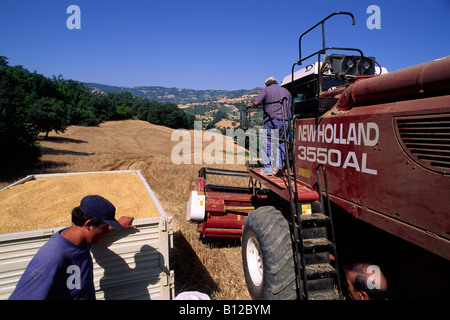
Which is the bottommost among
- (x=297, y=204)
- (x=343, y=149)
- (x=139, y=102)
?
(x=297, y=204)

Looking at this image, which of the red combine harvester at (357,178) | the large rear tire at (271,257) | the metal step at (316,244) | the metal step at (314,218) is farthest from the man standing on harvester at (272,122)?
the metal step at (316,244)

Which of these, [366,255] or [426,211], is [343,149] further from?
[366,255]

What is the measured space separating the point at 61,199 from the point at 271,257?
3095 millimetres

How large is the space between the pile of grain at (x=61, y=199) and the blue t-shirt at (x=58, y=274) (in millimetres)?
968

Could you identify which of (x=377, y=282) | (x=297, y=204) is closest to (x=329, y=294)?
(x=377, y=282)

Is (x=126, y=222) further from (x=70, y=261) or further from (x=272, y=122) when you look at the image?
(x=272, y=122)

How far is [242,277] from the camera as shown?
14.9 ft

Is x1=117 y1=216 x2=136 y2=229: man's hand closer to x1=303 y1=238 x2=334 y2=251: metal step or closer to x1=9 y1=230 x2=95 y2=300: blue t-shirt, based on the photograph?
x1=9 y1=230 x2=95 y2=300: blue t-shirt

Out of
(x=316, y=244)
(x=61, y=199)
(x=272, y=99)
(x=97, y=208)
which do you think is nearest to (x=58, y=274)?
(x=97, y=208)

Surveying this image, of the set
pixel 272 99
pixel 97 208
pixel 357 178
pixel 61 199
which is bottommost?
pixel 61 199

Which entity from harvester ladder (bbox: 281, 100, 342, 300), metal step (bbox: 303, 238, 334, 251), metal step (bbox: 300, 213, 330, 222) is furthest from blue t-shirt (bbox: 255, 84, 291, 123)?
metal step (bbox: 303, 238, 334, 251)

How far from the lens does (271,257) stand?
3182mm

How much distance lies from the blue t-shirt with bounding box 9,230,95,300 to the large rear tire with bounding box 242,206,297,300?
1.98 meters

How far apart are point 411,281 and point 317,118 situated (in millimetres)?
2129
